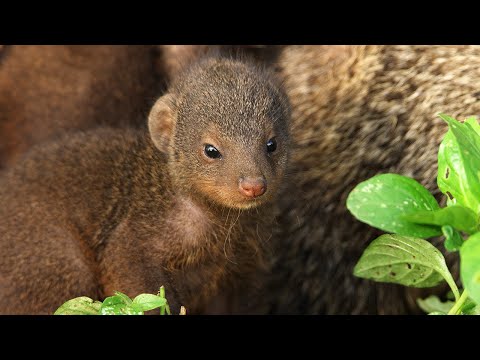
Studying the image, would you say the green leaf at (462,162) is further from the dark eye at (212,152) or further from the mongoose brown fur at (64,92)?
the mongoose brown fur at (64,92)

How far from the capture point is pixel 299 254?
8.11 ft

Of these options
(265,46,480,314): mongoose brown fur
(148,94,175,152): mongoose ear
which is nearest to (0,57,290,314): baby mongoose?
(148,94,175,152): mongoose ear

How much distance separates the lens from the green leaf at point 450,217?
1177 millimetres

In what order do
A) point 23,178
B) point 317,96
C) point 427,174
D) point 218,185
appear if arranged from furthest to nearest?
1. point 317,96
2. point 427,174
3. point 23,178
4. point 218,185

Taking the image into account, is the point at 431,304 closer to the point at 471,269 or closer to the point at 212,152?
the point at 212,152

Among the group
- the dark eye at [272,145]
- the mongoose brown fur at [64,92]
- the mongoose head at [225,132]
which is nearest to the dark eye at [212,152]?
the mongoose head at [225,132]

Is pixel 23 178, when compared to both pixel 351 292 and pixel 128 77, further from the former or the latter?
pixel 351 292

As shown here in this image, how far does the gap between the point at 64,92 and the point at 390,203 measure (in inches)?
69.5

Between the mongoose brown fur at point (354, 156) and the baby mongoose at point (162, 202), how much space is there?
Answer: 35 centimetres

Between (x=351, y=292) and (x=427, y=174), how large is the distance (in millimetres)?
469

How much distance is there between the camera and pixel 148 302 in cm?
130

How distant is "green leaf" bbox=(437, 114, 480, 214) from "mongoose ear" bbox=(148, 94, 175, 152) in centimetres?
86

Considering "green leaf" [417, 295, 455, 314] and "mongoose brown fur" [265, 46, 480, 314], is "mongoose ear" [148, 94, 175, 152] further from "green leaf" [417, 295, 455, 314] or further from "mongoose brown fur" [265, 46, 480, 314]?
"green leaf" [417, 295, 455, 314]
